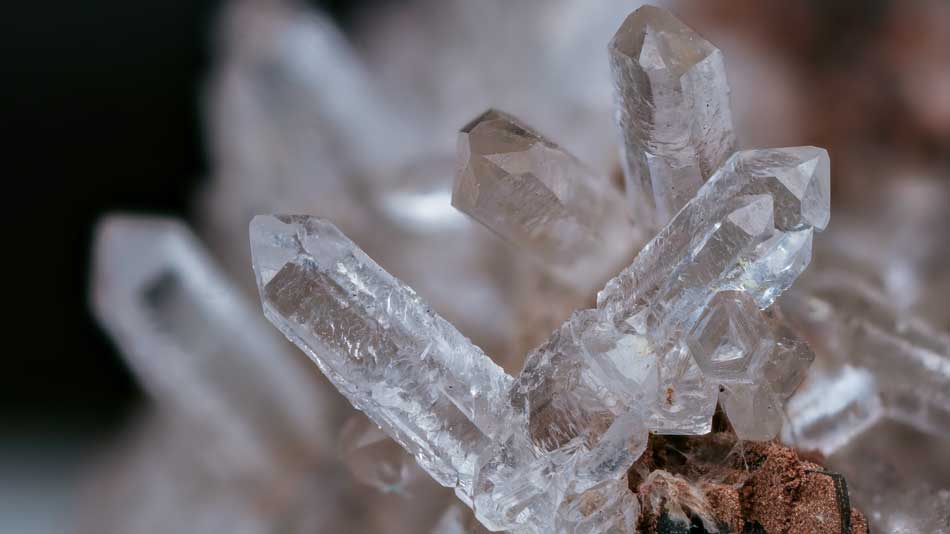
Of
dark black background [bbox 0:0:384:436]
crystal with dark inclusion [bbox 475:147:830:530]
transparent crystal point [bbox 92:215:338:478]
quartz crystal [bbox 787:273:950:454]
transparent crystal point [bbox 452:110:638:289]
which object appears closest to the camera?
crystal with dark inclusion [bbox 475:147:830:530]

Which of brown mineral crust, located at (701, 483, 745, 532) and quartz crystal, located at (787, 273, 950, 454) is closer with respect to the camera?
brown mineral crust, located at (701, 483, 745, 532)

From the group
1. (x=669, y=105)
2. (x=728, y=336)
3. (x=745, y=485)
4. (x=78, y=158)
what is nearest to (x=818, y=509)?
(x=745, y=485)

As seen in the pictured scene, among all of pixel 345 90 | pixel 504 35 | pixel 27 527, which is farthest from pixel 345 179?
pixel 27 527

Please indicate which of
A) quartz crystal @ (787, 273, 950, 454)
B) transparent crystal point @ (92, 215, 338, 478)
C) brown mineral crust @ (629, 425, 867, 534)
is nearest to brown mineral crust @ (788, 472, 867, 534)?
brown mineral crust @ (629, 425, 867, 534)

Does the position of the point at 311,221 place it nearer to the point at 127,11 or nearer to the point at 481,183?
the point at 481,183

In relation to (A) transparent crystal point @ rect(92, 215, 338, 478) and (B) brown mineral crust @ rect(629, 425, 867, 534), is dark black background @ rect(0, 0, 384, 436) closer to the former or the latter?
(A) transparent crystal point @ rect(92, 215, 338, 478)

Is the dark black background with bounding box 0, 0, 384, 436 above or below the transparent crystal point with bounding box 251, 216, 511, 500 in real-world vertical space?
below

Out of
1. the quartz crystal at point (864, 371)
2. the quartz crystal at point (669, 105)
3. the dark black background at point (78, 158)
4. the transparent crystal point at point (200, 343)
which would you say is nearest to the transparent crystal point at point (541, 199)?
the quartz crystal at point (669, 105)
